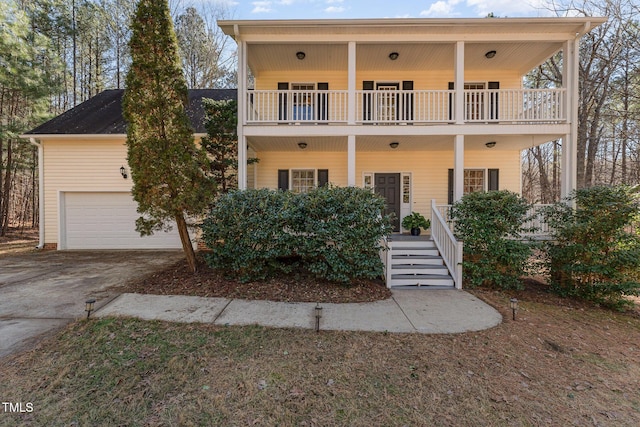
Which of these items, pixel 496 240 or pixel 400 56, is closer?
pixel 496 240

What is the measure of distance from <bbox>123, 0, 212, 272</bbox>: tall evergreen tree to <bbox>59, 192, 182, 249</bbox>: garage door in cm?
474

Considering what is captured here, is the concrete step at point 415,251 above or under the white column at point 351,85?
under

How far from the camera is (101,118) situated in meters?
10.3

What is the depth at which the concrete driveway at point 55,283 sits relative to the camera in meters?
3.82

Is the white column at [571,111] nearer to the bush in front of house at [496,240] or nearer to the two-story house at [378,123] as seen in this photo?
the two-story house at [378,123]

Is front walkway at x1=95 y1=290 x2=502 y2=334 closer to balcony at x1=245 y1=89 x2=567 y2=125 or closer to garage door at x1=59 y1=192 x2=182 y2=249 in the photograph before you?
balcony at x1=245 y1=89 x2=567 y2=125

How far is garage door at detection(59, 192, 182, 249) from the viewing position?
386 inches

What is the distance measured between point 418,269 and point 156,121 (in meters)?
6.12

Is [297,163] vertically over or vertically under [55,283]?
over

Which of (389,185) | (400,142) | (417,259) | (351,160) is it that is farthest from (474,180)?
(351,160)

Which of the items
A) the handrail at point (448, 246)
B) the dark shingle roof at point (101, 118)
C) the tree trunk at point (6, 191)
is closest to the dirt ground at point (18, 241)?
the tree trunk at point (6, 191)

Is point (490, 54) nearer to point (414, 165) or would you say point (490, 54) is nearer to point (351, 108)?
point (414, 165)

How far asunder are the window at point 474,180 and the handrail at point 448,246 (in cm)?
343

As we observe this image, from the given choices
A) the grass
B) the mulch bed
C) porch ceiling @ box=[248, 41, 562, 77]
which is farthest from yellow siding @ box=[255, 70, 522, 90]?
the grass
